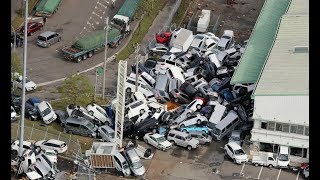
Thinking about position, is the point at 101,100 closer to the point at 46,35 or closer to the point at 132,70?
the point at 132,70

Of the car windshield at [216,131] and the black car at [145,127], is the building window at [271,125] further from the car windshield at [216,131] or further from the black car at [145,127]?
the black car at [145,127]

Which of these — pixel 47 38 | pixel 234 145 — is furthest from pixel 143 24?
pixel 234 145

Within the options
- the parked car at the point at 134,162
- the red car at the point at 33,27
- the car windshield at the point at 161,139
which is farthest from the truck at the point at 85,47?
the parked car at the point at 134,162

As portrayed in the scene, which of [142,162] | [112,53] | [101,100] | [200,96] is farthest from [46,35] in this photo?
[142,162]

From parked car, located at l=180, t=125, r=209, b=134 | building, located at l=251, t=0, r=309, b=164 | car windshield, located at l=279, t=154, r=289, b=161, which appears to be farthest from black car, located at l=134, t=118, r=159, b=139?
car windshield, located at l=279, t=154, r=289, b=161

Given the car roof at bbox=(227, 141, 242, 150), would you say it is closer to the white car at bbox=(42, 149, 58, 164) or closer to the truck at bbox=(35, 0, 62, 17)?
the white car at bbox=(42, 149, 58, 164)
